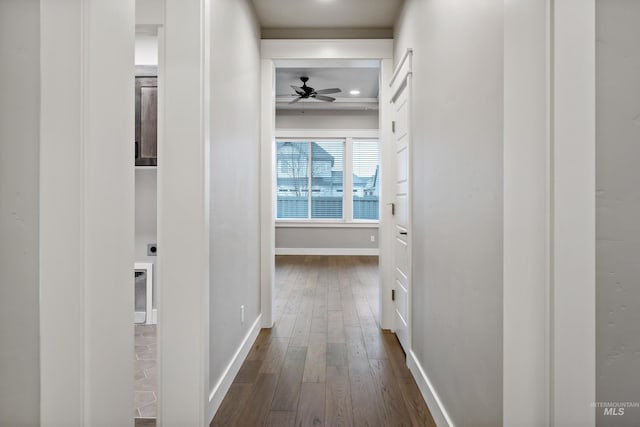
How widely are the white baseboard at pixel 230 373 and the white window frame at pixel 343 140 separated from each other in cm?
491

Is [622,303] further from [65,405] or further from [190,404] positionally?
[190,404]

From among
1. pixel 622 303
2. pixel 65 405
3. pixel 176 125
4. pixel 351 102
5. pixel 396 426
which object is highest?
pixel 351 102

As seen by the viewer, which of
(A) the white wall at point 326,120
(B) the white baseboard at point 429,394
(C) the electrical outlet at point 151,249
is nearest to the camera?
(B) the white baseboard at point 429,394

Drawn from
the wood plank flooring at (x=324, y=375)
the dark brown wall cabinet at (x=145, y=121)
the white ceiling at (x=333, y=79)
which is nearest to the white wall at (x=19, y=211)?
the wood plank flooring at (x=324, y=375)

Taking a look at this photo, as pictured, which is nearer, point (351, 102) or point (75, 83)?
point (75, 83)

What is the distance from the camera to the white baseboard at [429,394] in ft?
5.91

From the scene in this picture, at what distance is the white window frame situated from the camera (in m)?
7.94

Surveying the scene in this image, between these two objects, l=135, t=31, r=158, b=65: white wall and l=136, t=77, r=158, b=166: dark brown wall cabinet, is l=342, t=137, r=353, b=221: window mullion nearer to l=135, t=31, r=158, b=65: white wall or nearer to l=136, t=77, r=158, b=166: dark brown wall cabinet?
l=135, t=31, r=158, b=65: white wall

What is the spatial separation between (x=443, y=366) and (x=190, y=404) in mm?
1175

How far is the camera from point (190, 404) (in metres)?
1.69

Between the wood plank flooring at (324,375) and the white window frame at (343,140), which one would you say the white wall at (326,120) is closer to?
the white window frame at (343,140)

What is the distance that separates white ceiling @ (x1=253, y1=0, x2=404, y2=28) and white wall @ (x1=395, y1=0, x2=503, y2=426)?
2.84 ft

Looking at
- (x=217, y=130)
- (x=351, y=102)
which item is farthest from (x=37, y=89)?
(x=351, y=102)

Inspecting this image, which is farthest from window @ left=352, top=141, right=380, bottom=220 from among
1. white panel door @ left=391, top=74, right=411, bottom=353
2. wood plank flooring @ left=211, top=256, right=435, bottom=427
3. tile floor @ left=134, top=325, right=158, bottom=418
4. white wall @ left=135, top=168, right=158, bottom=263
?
tile floor @ left=134, top=325, right=158, bottom=418
